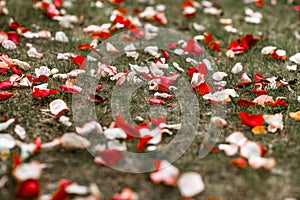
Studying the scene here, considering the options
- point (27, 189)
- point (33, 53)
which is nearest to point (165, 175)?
point (27, 189)

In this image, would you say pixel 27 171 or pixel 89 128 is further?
pixel 89 128

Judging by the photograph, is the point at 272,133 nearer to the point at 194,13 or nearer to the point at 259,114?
the point at 259,114

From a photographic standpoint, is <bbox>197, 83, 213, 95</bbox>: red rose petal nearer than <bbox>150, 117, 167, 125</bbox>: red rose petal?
No

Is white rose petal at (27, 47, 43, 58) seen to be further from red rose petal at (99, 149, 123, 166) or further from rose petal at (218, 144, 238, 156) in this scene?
rose petal at (218, 144, 238, 156)

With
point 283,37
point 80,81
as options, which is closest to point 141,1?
point 283,37

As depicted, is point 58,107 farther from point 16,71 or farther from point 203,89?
point 203,89

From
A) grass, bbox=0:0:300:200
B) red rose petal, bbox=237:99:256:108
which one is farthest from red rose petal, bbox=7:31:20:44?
red rose petal, bbox=237:99:256:108

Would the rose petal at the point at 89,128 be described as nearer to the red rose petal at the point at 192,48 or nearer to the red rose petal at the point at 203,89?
the red rose petal at the point at 203,89

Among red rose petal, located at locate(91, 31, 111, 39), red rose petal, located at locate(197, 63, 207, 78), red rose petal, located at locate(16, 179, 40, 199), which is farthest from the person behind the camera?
red rose petal, located at locate(91, 31, 111, 39)
